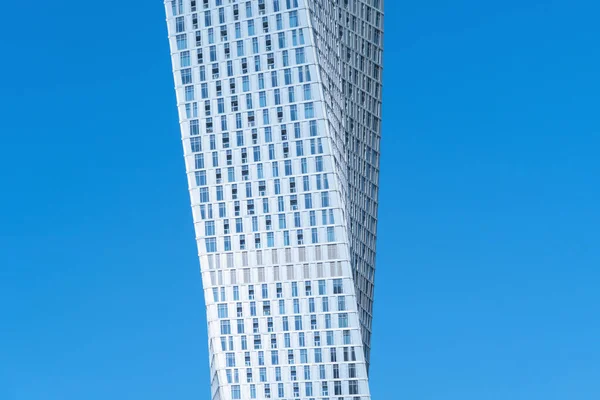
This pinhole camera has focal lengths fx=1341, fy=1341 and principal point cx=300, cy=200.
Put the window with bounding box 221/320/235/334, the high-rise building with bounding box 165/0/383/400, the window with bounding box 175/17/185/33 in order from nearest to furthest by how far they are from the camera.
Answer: the high-rise building with bounding box 165/0/383/400
the window with bounding box 221/320/235/334
the window with bounding box 175/17/185/33

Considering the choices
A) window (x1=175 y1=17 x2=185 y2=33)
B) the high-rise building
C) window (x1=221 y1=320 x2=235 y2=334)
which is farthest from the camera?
window (x1=175 y1=17 x2=185 y2=33)

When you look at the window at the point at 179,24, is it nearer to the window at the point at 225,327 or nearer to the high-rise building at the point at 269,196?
the high-rise building at the point at 269,196

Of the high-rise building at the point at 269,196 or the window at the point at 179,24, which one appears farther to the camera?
the window at the point at 179,24

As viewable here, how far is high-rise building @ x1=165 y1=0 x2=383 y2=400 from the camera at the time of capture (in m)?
131

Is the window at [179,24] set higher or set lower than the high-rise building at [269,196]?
higher

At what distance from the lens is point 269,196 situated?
133 m

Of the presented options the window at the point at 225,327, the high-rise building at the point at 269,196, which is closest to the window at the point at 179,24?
the high-rise building at the point at 269,196

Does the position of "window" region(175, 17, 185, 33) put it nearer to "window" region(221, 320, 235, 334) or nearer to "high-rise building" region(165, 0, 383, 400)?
"high-rise building" region(165, 0, 383, 400)

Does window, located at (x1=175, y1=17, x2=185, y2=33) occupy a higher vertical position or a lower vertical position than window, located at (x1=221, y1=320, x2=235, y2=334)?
higher

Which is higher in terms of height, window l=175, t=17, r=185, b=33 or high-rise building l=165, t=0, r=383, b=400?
window l=175, t=17, r=185, b=33

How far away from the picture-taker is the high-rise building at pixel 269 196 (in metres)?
131

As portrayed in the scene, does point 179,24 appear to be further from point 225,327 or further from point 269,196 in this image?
point 225,327

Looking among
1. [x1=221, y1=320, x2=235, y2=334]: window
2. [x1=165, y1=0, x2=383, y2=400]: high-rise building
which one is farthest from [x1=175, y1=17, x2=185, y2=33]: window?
[x1=221, y1=320, x2=235, y2=334]: window

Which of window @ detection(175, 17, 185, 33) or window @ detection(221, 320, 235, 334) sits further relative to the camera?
window @ detection(175, 17, 185, 33)
